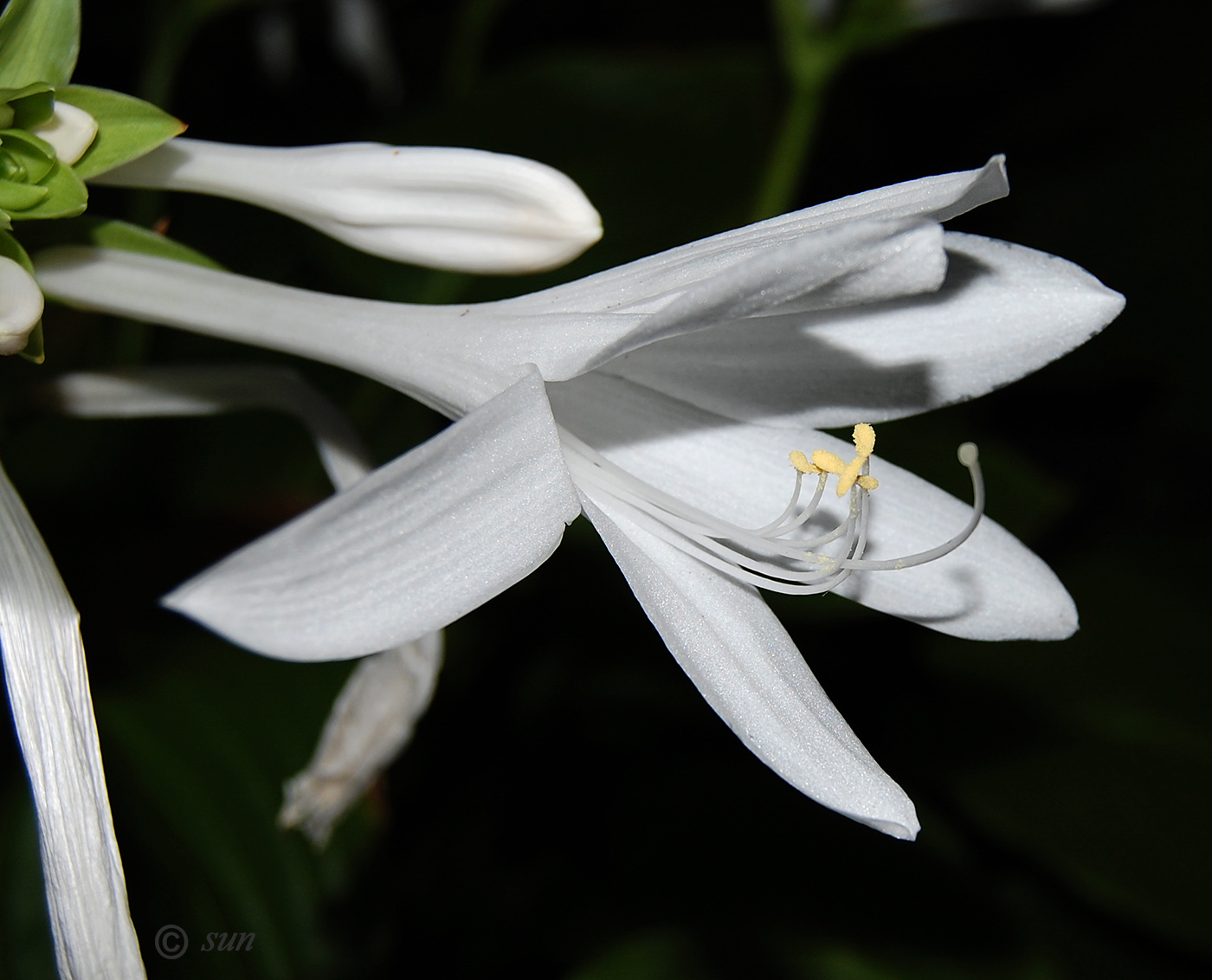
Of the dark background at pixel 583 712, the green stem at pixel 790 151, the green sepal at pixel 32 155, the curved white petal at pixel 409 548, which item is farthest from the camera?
the green stem at pixel 790 151

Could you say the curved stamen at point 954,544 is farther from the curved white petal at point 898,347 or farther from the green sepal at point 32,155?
the green sepal at point 32,155

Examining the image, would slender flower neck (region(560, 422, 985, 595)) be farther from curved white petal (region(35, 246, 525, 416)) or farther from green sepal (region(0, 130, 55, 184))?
green sepal (region(0, 130, 55, 184))

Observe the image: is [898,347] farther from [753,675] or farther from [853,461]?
[753,675]

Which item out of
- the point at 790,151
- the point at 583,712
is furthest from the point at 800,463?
the point at 583,712

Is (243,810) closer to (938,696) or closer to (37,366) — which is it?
(37,366)

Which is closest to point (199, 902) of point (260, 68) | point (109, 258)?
point (109, 258)

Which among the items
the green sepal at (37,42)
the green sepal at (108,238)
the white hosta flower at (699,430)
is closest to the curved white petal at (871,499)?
the white hosta flower at (699,430)
